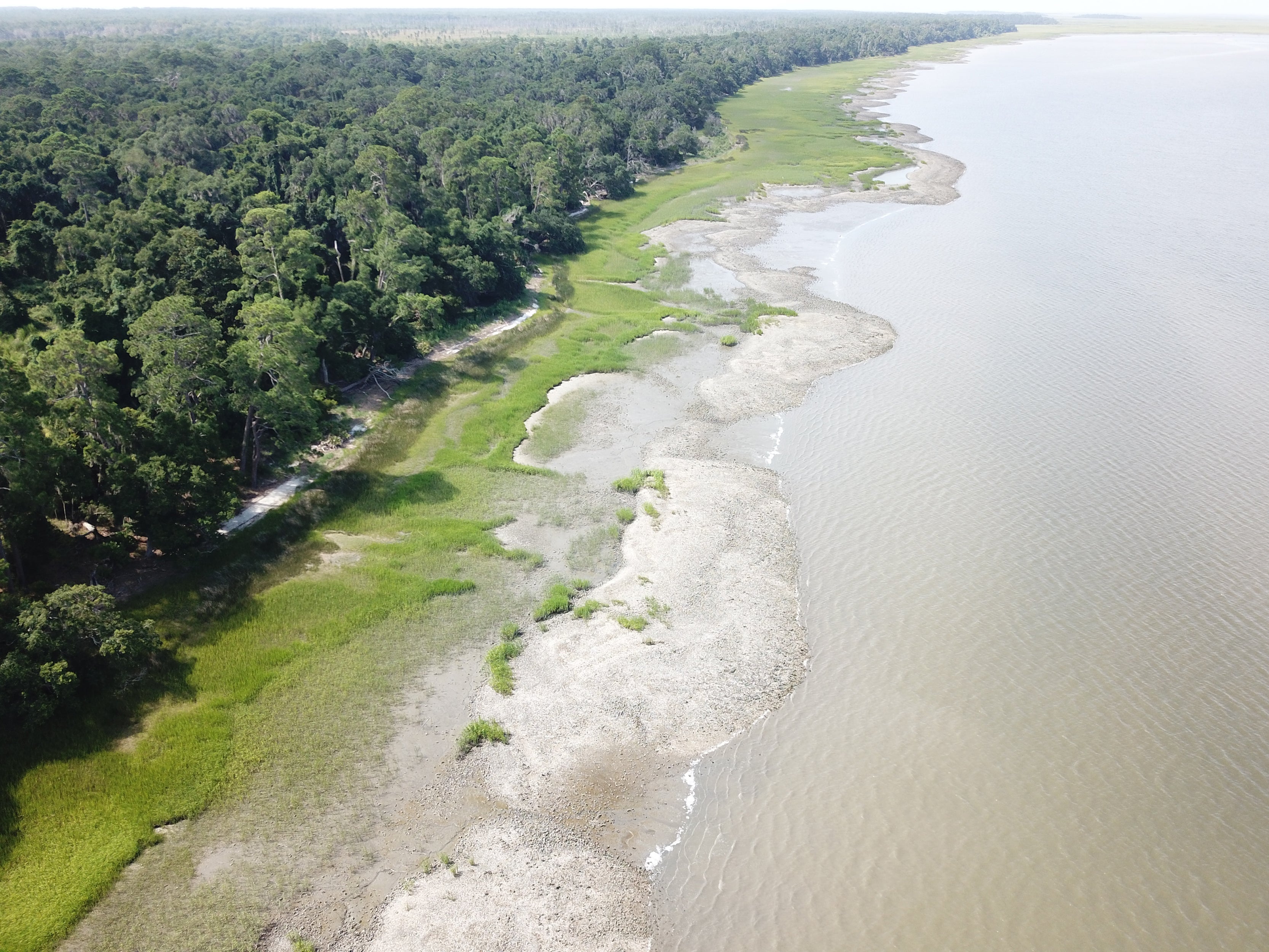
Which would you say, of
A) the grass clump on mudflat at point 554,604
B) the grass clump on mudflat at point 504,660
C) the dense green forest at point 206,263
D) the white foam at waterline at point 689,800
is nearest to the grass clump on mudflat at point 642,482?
the grass clump on mudflat at point 554,604

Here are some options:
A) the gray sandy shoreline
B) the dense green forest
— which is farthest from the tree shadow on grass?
the gray sandy shoreline

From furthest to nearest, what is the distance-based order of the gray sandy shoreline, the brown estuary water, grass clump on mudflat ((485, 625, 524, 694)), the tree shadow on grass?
grass clump on mudflat ((485, 625, 524, 694))
the tree shadow on grass
the brown estuary water
the gray sandy shoreline

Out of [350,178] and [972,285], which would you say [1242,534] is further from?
[350,178]

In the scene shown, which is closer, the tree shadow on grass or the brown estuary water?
the brown estuary water

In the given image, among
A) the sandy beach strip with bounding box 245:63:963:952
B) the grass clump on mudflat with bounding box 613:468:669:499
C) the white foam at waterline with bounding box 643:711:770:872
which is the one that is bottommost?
the white foam at waterline with bounding box 643:711:770:872

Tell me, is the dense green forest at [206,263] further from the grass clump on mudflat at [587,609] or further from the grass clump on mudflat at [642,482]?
the grass clump on mudflat at [642,482]

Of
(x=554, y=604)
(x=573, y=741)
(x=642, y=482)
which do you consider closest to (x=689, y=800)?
(x=573, y=741)

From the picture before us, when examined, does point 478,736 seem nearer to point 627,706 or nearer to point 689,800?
point 627,706

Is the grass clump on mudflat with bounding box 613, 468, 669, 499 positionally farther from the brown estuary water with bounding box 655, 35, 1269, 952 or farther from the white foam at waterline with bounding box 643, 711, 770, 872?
the white foam at waterline with bounding box 643, 711, 770, 872
